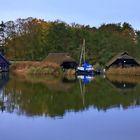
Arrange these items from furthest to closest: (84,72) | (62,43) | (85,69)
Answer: (62,43)
(84,72)
(85,69)

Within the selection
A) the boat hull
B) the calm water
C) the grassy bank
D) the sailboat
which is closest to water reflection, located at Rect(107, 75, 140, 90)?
the calm water

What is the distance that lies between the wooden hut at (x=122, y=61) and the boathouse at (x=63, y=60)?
524 centimetres

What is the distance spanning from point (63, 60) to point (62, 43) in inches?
250

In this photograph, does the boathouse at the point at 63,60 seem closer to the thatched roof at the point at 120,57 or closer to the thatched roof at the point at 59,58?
the thatched roof at the point at 59,58

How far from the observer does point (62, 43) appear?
6775cm

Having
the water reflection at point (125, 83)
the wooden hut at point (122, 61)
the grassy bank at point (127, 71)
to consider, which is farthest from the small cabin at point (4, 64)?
the water reflection at point (125, 83)

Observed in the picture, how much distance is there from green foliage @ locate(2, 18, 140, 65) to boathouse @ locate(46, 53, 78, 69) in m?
2.75

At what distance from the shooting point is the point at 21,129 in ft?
48.5

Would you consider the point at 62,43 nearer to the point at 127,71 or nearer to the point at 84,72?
the point at 84,72

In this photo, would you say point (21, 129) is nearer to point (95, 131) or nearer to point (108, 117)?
point (95, 131)

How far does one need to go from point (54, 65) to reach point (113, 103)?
120 feet

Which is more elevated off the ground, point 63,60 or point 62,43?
point 62,43

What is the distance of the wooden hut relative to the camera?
63428 mm

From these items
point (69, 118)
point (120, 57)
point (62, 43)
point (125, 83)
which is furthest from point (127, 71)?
point (69, 118)
